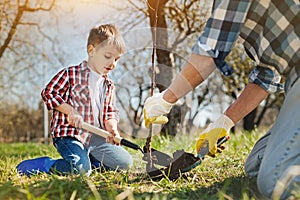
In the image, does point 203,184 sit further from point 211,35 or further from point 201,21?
point 201,21

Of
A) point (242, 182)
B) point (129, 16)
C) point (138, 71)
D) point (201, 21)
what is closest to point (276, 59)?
point (242, 182)

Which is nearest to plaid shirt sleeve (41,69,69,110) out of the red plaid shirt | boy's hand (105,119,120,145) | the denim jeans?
the red plaid shirt

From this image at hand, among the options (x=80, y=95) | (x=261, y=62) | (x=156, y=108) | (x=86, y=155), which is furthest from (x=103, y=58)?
(x=261, y=62)

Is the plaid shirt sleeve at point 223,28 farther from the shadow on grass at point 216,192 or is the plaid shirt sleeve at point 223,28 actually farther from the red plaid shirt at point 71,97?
the red plaid shirt at point 71,97

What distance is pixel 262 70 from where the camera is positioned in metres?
2.05

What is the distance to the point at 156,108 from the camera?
1.91 metres

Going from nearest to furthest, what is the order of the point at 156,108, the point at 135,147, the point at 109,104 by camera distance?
the point at 156,108, the point at 135,147, the point at 109,104

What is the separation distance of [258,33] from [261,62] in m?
0.17

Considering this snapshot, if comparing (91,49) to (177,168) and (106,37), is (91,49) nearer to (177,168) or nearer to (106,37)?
(106,37)

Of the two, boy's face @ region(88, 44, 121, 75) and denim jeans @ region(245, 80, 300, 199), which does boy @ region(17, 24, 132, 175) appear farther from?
denim jeans @ region(245, 80, 300, 199)

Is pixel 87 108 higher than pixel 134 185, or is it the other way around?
pixel 87 108

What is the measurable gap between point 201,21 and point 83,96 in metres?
3.62

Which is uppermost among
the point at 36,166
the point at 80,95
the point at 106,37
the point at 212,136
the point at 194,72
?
the point at 106,37

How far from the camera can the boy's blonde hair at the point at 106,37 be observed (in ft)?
7.90
